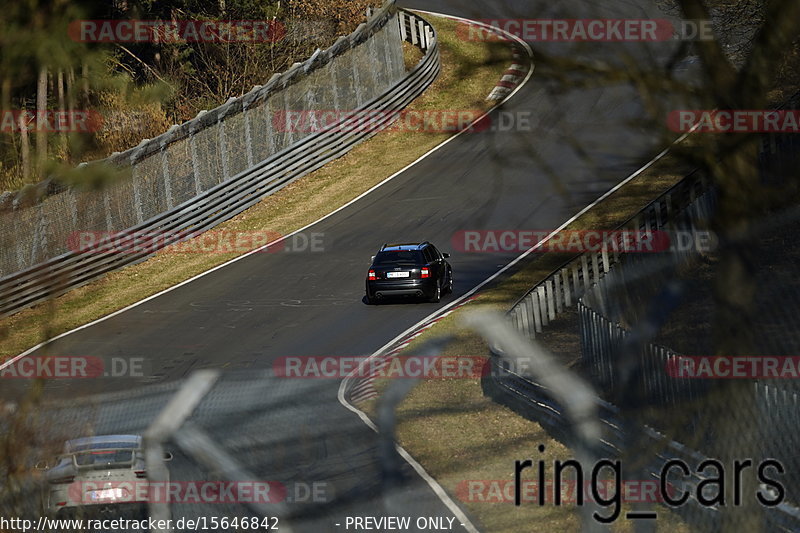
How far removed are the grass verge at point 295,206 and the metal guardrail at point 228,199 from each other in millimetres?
295

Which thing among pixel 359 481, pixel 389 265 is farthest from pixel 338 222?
pixel 359 481

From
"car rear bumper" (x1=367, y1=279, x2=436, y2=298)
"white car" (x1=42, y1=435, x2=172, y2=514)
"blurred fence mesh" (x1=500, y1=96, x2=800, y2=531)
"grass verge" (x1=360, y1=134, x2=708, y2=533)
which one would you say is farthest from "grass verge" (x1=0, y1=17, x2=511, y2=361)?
"white car" (x1=42, y1=435, x2=172, y2=514)

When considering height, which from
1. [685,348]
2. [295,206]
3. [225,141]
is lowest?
[295,206]

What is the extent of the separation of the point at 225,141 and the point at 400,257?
34.7 ft

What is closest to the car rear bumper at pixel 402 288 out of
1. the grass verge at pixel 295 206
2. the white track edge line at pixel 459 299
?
the white track edge line at pixel 459 299

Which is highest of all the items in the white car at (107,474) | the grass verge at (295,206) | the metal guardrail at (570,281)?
the white car at (107,474)

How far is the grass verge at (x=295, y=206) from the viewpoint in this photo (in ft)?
84.5

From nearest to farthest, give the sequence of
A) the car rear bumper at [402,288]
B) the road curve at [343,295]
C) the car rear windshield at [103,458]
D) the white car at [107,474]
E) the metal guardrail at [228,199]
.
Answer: the white car at [107,474] → the car rear windshield at [103,458] → the road curve at [343,295] → the car rear bumper at [402,288] → the metal guardrail at [228,199]

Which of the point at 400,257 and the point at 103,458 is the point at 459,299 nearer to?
the point at 400,257

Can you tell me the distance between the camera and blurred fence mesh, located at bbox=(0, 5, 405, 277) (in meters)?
27.1

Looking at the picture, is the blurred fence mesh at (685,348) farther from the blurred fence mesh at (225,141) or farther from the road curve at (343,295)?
the blurred fence mesh at (225,141)

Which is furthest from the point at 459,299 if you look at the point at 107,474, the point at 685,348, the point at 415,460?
the point at 107,474

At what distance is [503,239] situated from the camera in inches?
1148

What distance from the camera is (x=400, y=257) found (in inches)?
957
